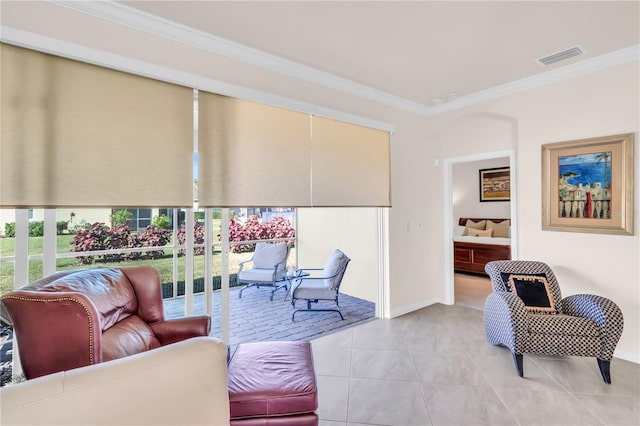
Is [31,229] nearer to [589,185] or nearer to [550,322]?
[550,322]

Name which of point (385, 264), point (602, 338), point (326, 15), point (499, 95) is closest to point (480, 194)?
point (499, 95)

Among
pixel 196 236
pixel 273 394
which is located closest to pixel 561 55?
pixel 273 394

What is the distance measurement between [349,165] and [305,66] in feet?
3.62

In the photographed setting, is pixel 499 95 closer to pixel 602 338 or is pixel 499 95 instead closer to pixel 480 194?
pixel 602 338

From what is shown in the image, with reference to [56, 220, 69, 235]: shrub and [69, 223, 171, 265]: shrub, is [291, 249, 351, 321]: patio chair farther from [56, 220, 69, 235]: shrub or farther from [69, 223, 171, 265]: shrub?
[56, 220, 69, 235]: shrub

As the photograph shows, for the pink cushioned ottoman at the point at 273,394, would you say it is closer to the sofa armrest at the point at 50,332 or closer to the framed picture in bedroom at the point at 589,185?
the sofa armrest at the point at 50,332

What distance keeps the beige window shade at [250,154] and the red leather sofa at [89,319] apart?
807 mm

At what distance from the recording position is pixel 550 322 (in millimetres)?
2436

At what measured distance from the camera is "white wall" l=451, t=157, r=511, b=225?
6695 mm

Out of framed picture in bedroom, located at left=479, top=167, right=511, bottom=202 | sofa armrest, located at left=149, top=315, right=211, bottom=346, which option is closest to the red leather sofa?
sofa armrest, located at left=149, top=315, right=211, bottom=346

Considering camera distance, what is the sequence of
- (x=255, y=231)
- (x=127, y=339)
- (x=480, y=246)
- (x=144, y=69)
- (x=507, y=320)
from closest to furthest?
(x=127, y=339) → (x=144, y=69) → (x=507, y=320) → (x=255, y=231) → (x=480, y=246)

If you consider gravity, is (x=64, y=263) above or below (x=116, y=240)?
below

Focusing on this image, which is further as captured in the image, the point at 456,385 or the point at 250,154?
the point at 250,154

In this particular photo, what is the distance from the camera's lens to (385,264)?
149 inches
